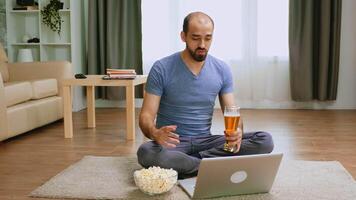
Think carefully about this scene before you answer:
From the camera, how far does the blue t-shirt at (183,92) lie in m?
2.46

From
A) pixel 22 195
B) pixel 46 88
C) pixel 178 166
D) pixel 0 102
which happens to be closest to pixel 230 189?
pixel 178 166

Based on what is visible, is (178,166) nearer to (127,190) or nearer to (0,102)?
(127,190)

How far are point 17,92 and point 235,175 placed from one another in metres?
2.20

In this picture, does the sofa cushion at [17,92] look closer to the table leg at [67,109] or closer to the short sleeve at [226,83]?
the table leg at [67,109]

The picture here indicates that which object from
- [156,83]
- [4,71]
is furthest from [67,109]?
[156,83]

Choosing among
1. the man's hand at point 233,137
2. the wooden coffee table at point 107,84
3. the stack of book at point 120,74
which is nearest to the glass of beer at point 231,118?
the man's hand at point 233,137

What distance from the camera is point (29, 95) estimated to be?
390 centimetres

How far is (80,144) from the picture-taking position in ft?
11.4

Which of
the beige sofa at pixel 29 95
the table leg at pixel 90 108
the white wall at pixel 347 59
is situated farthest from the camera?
the white wall at pixel 347 59

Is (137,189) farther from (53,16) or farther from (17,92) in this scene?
(53,16)

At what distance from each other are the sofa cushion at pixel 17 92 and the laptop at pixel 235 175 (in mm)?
1893

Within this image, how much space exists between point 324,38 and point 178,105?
313cm

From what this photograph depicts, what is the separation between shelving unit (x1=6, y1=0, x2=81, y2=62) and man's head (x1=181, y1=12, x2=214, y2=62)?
324 cm

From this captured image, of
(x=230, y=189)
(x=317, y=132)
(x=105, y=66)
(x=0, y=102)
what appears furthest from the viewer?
(x=105, y=66)
